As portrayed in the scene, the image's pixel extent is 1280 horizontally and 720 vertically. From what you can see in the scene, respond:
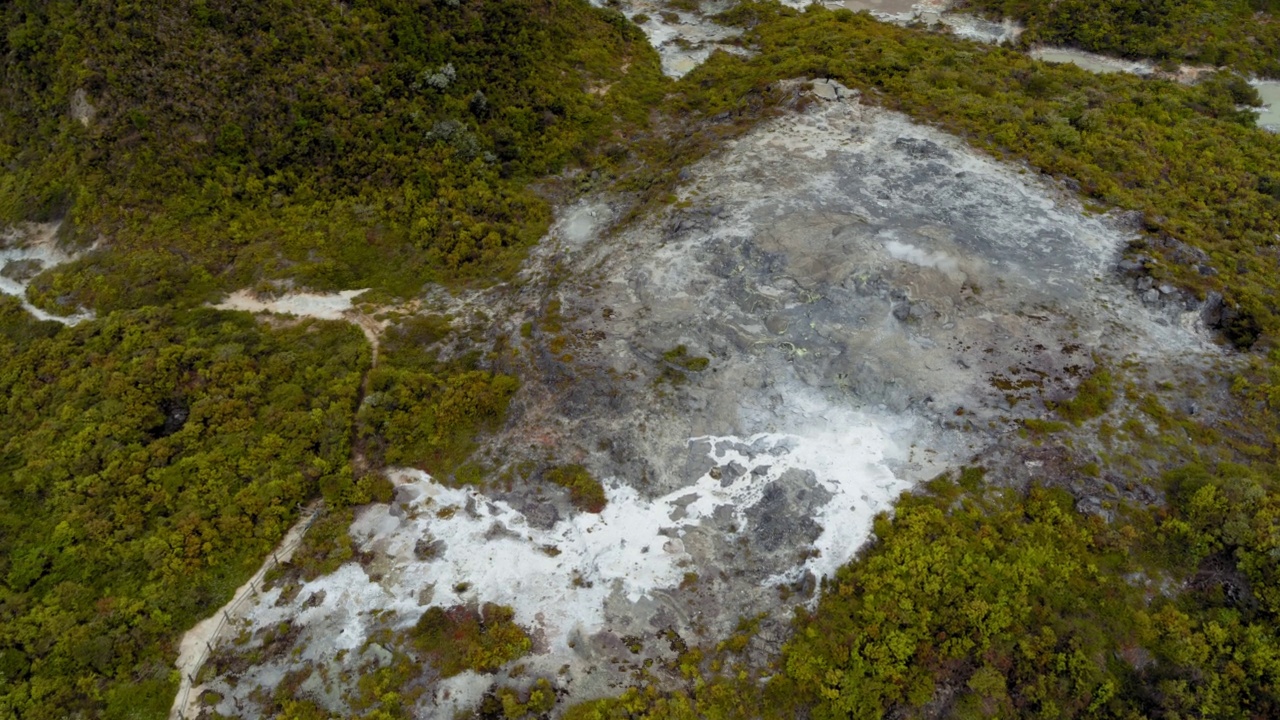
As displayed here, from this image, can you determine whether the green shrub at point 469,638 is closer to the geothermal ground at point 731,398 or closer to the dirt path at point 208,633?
the geothermal ground at point 731,398

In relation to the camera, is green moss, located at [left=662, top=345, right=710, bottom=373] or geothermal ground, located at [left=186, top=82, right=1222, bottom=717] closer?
geothermal ground, located at [left=186, top=82, right=1222, bottom=717]

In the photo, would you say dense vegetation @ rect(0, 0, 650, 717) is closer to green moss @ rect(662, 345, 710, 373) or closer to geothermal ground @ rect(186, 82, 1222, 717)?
geothermal ground @ rect(186, 82, 1222, 717)

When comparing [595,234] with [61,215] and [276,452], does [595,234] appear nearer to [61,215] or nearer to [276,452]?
[276,452]

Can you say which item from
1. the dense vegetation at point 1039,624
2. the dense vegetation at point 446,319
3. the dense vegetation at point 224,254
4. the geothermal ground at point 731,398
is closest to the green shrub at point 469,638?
the dense vegetation at point 446,319

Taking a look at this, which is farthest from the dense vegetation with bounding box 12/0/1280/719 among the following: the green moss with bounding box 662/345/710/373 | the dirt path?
the dirt path

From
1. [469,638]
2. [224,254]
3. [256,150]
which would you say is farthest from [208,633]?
[256,150]
